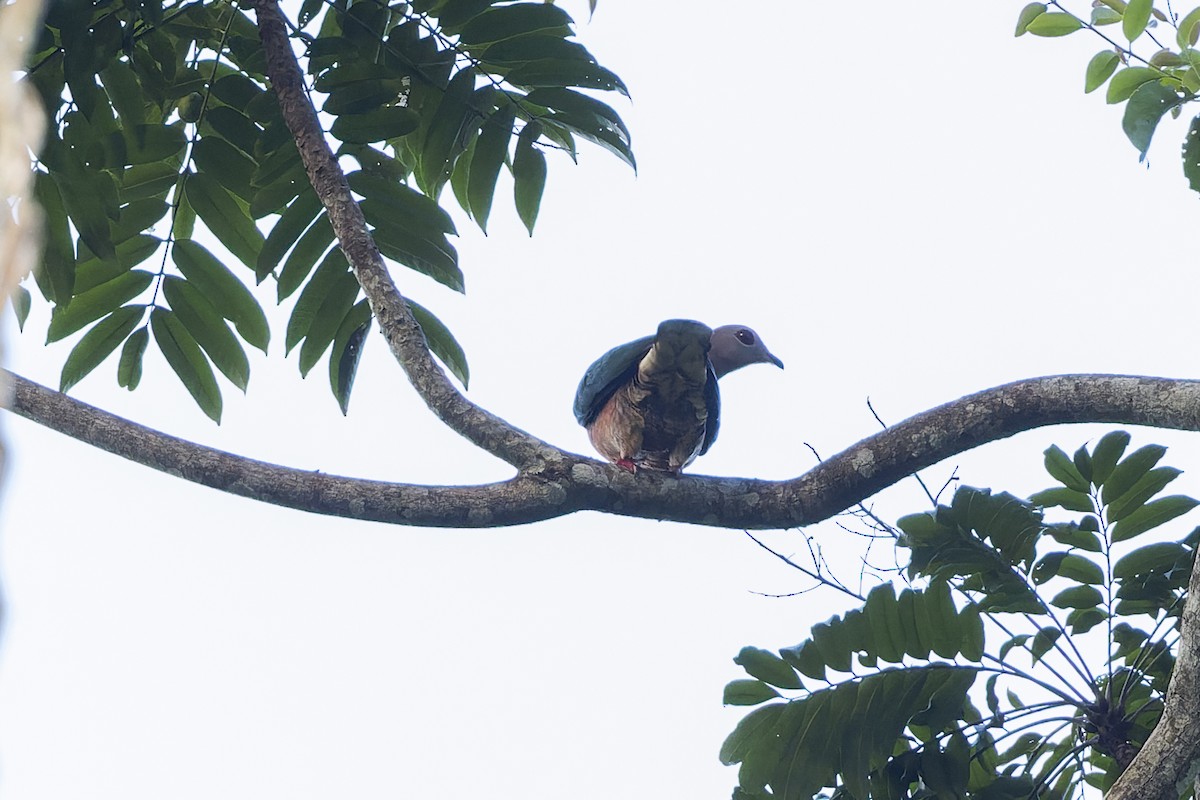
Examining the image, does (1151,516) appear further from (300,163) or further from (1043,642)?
(300,163)

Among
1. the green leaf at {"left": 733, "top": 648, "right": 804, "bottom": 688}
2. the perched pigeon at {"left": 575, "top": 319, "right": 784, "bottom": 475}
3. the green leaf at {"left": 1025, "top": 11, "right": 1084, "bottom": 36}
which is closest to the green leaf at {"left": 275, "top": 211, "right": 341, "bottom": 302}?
the perched pigeon at {"left": 575, "top": 319, "right": 784, "bottom": 475}

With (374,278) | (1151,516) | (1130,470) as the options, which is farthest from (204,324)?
(1151,516)

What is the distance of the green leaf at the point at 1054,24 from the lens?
12.0 ft

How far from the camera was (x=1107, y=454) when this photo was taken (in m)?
3.64

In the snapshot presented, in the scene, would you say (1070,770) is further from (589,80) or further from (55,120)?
(55,120)

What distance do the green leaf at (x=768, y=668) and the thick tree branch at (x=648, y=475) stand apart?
16.9 inches

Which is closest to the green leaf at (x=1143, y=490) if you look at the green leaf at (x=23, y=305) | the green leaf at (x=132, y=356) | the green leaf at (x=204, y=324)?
the green leaf at (x=204, y=324)

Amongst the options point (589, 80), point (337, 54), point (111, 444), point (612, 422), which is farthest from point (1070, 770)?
point (337, 54)

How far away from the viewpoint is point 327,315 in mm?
4113

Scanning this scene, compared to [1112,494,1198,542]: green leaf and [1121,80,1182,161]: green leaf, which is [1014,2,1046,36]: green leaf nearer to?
[1121,80,1182,161]: green leaf

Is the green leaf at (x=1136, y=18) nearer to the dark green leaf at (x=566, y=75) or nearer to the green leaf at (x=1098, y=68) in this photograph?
the green leaf at (x=1098, y=68)

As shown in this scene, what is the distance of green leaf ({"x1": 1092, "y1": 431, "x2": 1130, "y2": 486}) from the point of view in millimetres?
3604

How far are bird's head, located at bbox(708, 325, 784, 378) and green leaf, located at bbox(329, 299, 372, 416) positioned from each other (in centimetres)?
192

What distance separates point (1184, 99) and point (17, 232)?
362cm
